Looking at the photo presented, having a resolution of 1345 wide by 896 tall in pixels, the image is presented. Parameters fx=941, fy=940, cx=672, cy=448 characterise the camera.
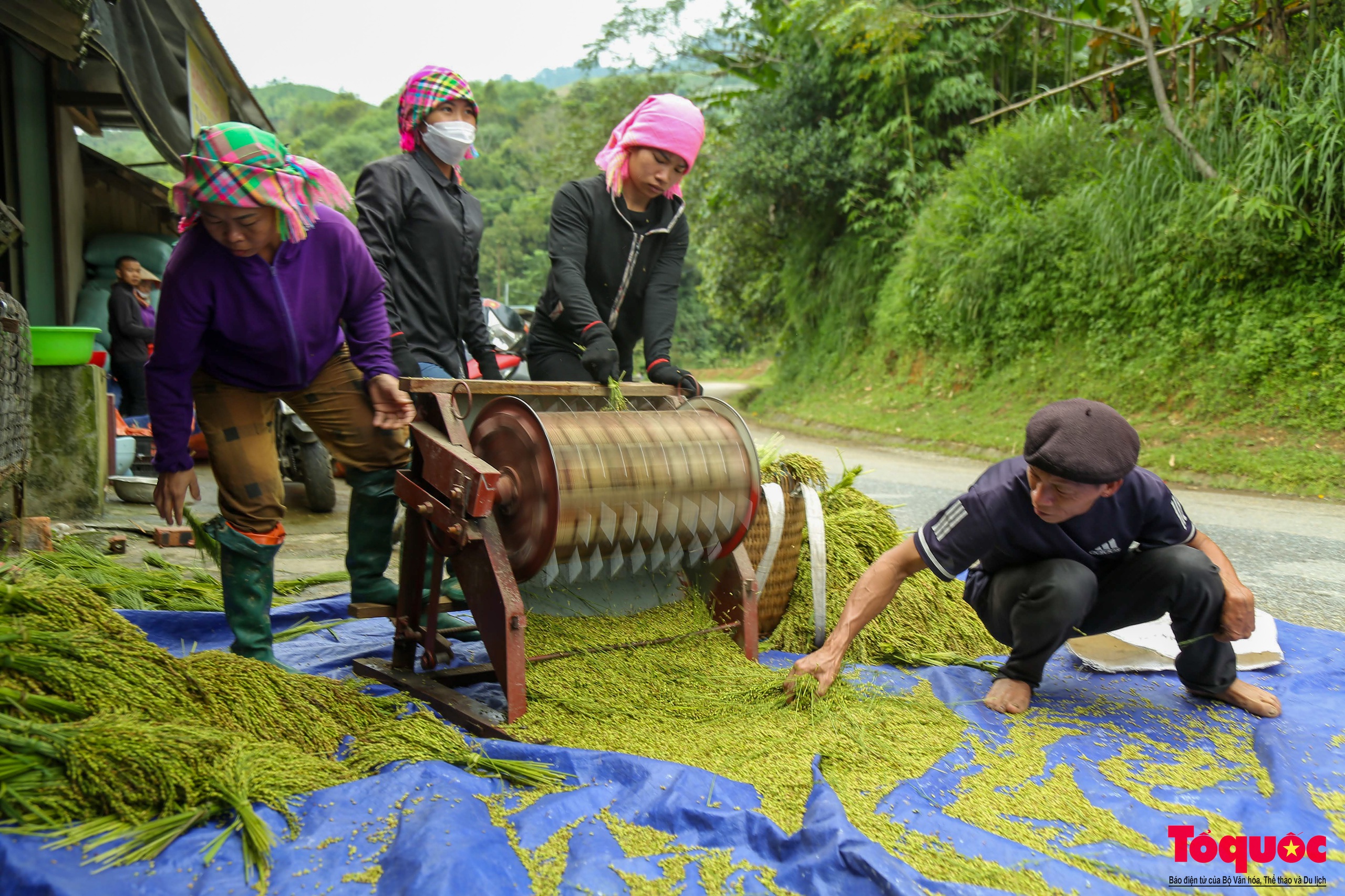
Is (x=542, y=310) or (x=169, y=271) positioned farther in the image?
(x=542, y=310)

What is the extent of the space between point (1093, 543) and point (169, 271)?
2.54 meters

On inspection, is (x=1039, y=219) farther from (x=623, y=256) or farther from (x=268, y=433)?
(x=268, y=433)

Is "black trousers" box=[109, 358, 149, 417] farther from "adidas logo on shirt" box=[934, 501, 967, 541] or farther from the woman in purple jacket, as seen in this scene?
"adidas logo on shirt" box=[934, 501, 967, 541]

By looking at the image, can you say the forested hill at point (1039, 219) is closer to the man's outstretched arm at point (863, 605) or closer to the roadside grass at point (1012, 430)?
the roadside grass at point (1012, 430)

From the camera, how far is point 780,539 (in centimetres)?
324

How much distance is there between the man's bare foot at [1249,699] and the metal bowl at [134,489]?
15.7 ft

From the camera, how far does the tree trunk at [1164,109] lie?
28.1 feet

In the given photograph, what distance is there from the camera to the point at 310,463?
5.68 m

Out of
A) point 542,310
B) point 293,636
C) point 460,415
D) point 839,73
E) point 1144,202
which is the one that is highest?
point 839,73

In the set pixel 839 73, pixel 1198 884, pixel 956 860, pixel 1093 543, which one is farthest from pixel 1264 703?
pixel 839 73

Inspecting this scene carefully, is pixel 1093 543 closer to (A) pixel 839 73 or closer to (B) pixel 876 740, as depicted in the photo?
(B) pixel 876 740

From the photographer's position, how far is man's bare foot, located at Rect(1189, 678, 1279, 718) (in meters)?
2.53

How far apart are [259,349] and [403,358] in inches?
23.1

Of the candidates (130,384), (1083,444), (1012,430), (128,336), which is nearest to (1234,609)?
(1083,444)
